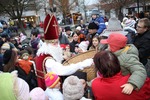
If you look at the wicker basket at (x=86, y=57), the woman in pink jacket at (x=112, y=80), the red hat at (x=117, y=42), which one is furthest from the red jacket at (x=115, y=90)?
the wicker basket at (x=86, y=57)

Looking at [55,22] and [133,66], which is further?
[55,22]

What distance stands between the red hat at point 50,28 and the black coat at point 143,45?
4.29 ft

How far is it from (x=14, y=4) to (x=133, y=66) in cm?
2738

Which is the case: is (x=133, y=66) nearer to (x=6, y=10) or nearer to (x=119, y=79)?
(x=119, y=79)

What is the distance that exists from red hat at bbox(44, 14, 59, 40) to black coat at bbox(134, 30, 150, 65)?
1.31 meters

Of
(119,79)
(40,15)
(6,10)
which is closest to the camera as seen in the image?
(119,79)

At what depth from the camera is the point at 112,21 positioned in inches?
165

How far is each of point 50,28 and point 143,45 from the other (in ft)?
4.81

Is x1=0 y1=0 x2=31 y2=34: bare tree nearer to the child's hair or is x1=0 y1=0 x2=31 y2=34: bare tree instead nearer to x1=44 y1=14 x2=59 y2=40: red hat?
x1=44 y1=14 x2=59 y2=40: red hat

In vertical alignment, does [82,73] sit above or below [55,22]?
below

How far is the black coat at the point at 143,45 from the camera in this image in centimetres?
380

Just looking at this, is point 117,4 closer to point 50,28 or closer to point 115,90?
point 50,28

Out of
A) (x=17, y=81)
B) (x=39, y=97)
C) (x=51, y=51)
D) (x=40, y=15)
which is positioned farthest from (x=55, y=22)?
(x=40, y=15)

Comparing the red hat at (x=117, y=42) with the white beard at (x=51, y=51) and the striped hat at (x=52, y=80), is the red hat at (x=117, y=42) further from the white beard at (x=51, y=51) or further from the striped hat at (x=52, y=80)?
the white beard at (x=51, y=51)
